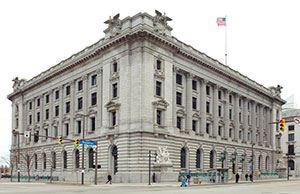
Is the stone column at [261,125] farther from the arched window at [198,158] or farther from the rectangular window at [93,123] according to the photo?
the rectangular window at [93,123]

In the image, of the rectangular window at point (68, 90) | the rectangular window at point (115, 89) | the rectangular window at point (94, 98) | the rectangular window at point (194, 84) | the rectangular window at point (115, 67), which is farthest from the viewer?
the rectangular window at point (68, 90)

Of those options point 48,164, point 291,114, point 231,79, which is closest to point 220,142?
point 231,79

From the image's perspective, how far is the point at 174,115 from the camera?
5950 centimetres

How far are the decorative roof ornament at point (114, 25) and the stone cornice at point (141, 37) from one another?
92cm

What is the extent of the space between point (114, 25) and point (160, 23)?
721cm

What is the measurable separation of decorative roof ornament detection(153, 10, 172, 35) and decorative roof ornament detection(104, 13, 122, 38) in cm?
552

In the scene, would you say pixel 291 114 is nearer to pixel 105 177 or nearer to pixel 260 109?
pixel 260 109

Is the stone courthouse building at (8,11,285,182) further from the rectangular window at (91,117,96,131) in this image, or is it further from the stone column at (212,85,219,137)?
the rectangular window at (91,117,96,131)

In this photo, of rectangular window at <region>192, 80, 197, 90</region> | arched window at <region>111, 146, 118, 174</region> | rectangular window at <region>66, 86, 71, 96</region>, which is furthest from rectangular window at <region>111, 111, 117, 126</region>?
rectangular window at <region>66, 86, 71, 96</region>

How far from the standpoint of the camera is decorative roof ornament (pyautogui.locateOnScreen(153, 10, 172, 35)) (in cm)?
5675

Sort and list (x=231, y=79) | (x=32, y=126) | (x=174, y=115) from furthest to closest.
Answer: (x=32, y=126)
(x=231, y=79)
(x=174, y=115)

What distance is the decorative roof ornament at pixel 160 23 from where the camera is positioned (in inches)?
2234

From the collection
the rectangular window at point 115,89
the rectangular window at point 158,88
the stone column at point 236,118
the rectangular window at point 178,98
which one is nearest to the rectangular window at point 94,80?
the rectangular window at point 115,89

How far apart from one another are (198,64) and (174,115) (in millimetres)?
12010
